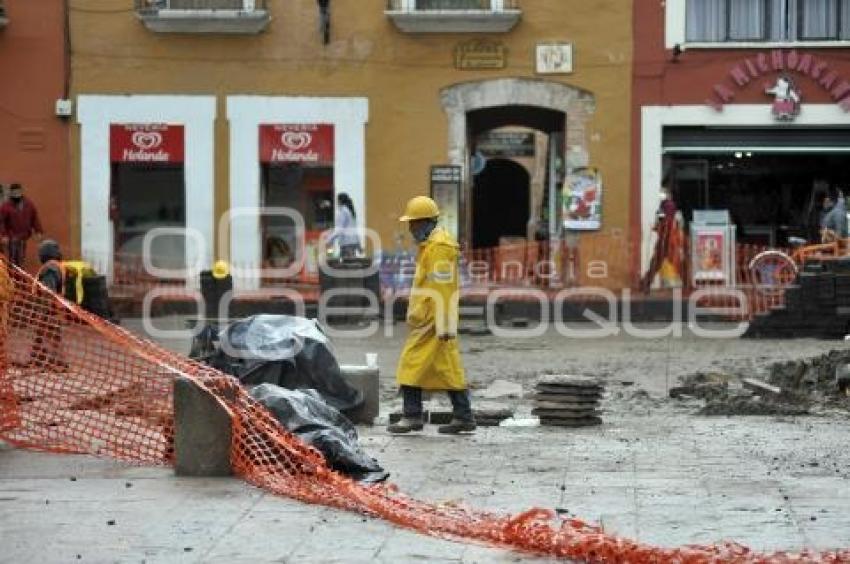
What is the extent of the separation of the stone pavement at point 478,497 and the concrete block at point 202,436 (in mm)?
143

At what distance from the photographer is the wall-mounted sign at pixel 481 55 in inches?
944

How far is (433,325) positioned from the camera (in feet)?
37.3

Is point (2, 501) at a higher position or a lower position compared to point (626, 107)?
lower

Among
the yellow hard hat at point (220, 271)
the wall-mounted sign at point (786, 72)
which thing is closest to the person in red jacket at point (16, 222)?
the yellow hard hat at point (220, 271)

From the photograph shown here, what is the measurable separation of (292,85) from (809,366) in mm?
11860

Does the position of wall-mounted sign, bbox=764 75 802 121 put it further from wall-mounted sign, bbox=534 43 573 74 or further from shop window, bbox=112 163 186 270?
shop window, bbox=112 163 186 270

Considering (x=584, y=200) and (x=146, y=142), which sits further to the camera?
(x=146, y=142)

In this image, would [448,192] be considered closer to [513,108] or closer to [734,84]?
[513,108]

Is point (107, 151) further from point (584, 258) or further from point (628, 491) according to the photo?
point (628, 491)

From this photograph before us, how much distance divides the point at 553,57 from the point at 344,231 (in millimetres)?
4152

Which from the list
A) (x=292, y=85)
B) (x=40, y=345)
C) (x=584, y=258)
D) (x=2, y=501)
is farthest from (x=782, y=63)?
(x=2, y=501)

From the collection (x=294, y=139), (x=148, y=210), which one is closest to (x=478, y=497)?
(x=294, y=139)

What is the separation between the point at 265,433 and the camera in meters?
9.20

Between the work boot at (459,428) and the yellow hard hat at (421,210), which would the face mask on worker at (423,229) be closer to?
the yellow hard hat at (421,210)
